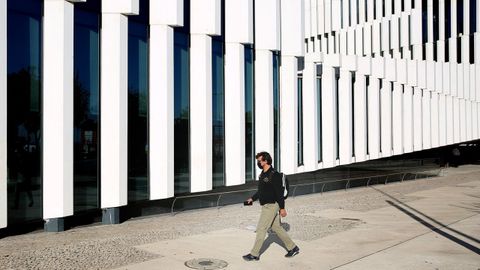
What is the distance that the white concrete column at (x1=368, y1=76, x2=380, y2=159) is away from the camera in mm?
21484

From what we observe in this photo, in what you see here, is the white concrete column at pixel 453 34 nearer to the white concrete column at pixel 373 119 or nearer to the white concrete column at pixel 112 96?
the white concrete column at pixel 373 119

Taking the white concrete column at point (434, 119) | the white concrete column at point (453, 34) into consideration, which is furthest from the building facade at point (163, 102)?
the white concrete column at point (453, 34)

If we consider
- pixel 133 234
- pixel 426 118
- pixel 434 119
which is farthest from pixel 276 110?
pixel 434 119

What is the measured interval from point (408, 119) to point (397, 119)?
4.10 feet

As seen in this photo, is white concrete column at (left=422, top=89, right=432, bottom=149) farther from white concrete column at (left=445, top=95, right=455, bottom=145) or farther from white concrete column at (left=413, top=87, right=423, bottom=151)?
white concrete column at (left=445, top=95, right=455, bottom=145)

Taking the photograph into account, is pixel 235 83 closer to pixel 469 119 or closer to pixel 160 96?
pixel 160 96

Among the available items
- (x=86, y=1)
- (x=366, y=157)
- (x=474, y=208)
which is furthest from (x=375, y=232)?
(x=366, y=157)

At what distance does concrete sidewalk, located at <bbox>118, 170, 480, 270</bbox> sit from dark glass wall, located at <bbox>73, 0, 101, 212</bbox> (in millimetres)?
3103

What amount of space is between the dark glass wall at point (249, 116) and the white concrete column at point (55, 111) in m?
6.57

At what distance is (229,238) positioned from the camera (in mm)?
9938

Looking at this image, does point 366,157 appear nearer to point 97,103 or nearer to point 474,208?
point 474,208

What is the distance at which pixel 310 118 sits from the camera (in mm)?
17844

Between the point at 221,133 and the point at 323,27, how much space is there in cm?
2379

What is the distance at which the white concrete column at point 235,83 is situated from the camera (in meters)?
15.0
